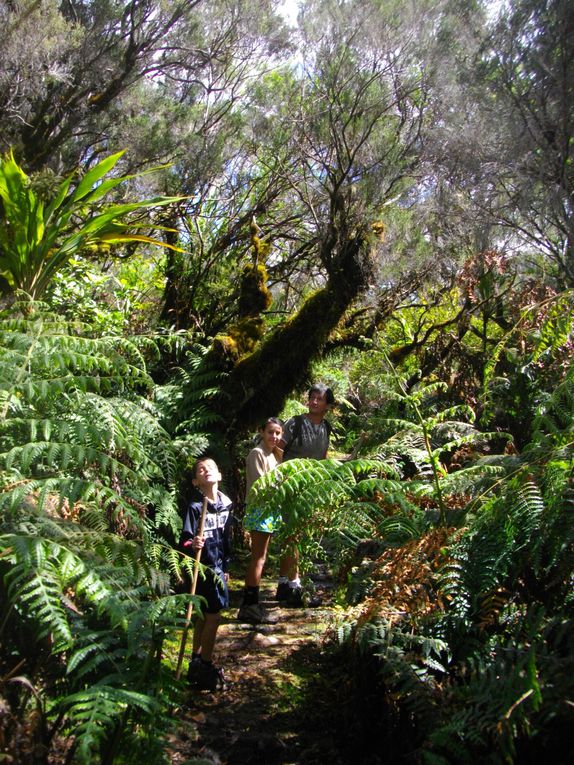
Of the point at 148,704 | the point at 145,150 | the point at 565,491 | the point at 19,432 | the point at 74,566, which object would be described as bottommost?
the point at 148,704

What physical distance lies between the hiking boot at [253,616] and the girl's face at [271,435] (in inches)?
49.5

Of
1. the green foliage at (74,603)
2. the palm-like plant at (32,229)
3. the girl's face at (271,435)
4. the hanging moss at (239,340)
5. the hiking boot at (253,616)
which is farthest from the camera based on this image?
the hanging moss at (239,340)

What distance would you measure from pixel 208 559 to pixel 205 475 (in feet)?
1.73

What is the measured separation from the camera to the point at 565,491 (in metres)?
2.78

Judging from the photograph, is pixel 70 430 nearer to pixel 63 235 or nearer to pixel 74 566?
pixel 74 566

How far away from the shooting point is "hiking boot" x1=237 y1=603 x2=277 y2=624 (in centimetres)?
516

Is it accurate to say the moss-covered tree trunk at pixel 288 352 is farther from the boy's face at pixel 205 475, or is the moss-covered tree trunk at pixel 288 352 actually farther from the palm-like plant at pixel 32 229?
the boy's face at pixel 205 475

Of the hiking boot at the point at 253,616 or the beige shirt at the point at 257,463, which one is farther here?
the beige shirt at the point at 257,463

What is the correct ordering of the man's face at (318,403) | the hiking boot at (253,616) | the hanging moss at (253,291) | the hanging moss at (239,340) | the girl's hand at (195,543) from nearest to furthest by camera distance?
the girl's hand at (195,543) < the hiking boot at (253,616) < the man's face at (318,403) < the hanging moss at (239,340) < the hanging moss at (253,291)

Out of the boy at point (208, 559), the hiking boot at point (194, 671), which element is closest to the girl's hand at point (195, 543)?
the boy at point (208, 559)

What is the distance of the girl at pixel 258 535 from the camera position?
5207 mm

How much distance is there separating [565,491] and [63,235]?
19.8 feet

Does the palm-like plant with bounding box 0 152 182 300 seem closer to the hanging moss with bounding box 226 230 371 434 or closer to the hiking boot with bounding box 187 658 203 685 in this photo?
the hanging moss with bounding box 226 230 371 434

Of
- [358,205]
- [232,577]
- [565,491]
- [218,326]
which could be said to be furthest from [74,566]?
[218,326]
